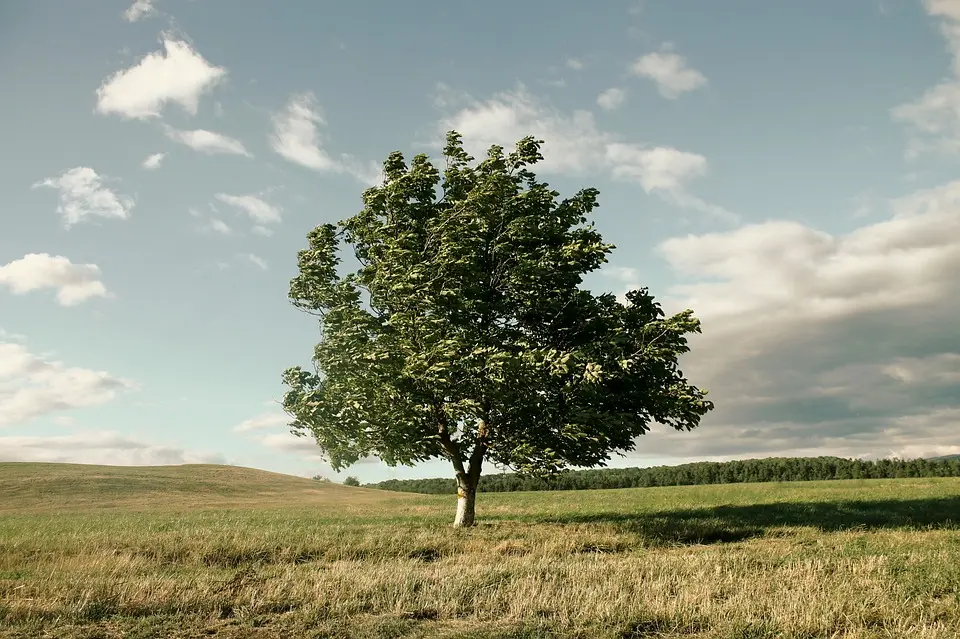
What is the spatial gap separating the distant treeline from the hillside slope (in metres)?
40.3

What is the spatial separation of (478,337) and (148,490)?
5771cm

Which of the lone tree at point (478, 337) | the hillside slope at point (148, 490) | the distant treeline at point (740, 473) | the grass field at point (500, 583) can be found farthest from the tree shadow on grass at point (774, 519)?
the distant treeline at point (740, 473)

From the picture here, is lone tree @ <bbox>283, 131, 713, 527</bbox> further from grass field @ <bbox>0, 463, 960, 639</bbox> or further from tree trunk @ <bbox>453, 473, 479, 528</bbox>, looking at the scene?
grass field @ <bbox>0, 463, 960, 639</bbox>

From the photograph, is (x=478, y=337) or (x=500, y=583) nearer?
(x=500, y=583)

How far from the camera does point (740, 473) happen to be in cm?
11800

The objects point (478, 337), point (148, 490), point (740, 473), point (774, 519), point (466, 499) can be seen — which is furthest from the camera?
point (740, 473)

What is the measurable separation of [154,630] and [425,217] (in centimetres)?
1924

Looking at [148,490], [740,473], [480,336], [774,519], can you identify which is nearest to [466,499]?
[480,336]

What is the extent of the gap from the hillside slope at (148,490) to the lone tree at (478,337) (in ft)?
112

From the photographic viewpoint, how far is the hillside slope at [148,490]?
5704cm

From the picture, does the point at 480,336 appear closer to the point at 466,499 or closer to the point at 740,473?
the point at 466,499

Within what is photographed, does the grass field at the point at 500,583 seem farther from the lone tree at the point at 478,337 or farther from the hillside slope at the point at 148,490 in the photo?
the hillside slope at the point at 148,490

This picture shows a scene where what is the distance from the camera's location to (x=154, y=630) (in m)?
10.7

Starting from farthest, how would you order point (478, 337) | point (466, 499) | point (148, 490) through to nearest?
point (148, 490)
point (466, 499)
point (478, 337)
